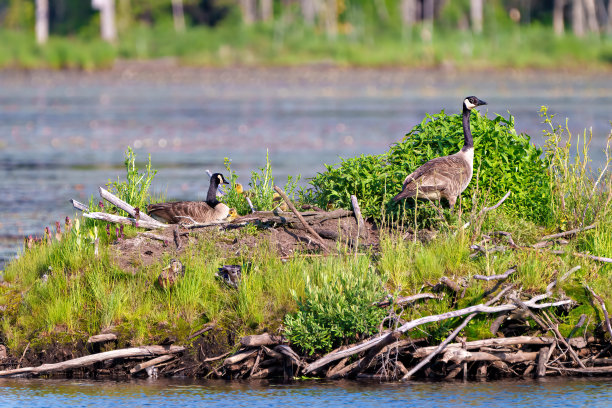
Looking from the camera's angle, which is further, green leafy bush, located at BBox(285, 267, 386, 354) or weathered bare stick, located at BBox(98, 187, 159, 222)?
weathered bare stick, located at BBox(98, 187, 159, 222)

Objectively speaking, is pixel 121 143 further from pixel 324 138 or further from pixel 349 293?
pixel 349 293

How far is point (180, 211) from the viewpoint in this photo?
12.5 m

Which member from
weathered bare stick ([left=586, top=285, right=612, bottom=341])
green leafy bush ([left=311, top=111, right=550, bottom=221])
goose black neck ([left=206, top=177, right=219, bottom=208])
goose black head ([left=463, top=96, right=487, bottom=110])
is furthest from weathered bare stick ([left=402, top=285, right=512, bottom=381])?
goose black neck ([left=206, top=177, right=219, bottom=208])

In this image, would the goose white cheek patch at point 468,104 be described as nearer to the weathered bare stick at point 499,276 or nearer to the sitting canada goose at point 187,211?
the weathered bare stick at point 499,276

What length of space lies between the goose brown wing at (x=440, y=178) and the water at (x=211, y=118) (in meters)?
6.34

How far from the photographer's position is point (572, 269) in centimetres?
1030

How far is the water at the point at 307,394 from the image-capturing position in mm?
9281

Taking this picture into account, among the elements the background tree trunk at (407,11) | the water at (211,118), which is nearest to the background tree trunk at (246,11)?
the background tree trunk at (407,11)

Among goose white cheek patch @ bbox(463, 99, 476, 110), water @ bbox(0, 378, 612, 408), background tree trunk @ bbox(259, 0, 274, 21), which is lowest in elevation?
water @ bbox(0, 378, 612, 408)

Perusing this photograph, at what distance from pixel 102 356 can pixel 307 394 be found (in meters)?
1.97

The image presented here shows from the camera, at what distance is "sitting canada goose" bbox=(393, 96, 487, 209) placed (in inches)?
449

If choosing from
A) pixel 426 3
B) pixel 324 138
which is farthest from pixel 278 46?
pixel 324 138

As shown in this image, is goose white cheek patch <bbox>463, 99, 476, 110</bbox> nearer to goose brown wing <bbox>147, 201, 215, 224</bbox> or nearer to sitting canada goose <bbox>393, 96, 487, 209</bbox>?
sitting canada goose <bbox>393, 96, 487, 209</bbox>

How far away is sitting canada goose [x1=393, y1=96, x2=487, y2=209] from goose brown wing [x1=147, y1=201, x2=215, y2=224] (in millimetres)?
2344
